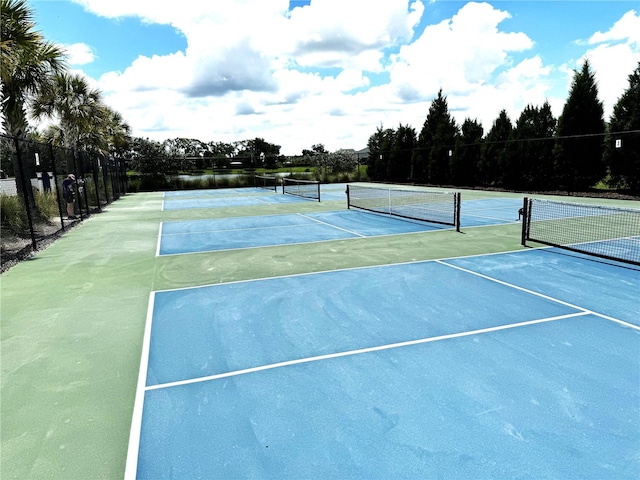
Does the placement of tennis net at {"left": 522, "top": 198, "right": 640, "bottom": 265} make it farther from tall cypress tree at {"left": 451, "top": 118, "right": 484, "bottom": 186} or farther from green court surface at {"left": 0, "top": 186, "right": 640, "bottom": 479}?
tall cypress tree at {"left": 451, "top": 118, "right": 484, "bottom": 186}

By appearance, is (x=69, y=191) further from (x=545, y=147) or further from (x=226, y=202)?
(x=545, y=147)

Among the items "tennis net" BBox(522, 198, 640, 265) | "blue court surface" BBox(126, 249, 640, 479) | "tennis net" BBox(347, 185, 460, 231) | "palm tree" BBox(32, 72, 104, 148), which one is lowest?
"blue court surface" BBox(126, 249, 640, 479)

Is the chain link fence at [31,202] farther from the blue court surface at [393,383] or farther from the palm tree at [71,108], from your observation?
the blue court surface at [393,383]

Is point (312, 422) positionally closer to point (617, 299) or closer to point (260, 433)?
point (260, 433)

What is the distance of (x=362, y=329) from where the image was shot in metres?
5.37

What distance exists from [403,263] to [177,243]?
6347mm

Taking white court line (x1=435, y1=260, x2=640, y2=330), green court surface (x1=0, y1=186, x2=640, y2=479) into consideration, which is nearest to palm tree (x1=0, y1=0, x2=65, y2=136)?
green court surface (x1=0, y1=186, x2=640, y2=479)

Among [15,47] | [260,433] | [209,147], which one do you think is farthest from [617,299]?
[209,147]

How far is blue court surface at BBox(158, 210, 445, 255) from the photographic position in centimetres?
1144

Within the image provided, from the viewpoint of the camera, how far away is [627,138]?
65.1 ft

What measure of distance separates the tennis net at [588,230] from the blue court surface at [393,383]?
98.9 inches

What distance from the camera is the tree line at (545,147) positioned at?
20.3 meters

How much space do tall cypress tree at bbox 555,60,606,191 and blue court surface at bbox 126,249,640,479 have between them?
59.6 ft

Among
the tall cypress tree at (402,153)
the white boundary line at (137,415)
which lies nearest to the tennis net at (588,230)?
the white boundary line at (137,415)
